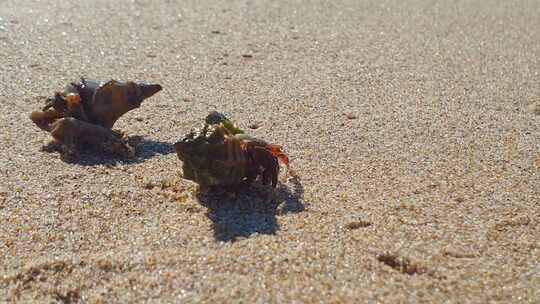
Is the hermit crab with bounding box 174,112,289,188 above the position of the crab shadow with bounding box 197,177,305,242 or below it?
above

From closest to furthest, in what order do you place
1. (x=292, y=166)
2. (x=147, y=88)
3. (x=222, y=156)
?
(x=222, y=156) → (x=292, y=166) → (x=147, y=88)

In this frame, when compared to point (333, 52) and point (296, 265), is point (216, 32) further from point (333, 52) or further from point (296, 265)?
point (296, 265)

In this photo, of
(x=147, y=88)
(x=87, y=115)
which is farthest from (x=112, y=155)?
(x=147, y=88)

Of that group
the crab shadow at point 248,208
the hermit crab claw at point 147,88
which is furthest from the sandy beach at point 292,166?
the hermit crab claw at point 147,88

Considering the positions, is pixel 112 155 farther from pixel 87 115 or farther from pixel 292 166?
pixel 292 166

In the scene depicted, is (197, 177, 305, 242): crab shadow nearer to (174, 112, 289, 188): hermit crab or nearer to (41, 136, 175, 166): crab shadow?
(174, 112, 289, 188): hermit crab

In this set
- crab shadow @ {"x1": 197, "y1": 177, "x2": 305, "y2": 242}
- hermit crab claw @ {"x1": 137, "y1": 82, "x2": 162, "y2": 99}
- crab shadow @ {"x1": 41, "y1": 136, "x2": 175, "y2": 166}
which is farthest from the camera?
hermit crab claw @ {"x1": 137, "y1": 82, "x2": 162, "y2": 99}

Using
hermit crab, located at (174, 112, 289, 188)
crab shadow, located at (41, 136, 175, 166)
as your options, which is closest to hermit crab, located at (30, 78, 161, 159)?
crab shadow, located at (41, 136, 175, 166)

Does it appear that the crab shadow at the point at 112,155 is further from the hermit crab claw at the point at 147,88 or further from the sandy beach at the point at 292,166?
the hermit crab claw at the point at 147,88
